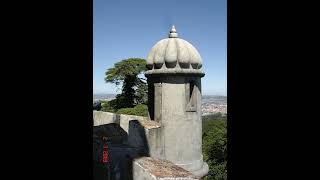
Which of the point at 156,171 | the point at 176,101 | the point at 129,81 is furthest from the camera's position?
the point at 129,81

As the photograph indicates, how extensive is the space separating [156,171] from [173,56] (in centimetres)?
431

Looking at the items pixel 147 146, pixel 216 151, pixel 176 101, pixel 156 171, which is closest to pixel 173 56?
pixel 176 101

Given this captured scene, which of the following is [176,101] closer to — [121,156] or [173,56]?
[173,56]

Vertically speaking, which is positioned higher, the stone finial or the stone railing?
the stone finial

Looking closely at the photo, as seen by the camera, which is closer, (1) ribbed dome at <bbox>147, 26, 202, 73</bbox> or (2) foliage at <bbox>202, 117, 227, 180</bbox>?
(1) ribbed dome at <bbox>147, 26, 202, 73</bbox>

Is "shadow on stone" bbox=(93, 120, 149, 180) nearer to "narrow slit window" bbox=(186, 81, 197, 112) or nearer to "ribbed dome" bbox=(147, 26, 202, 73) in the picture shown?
"narrow slit window" bbox=(186, 81, 197, 112)

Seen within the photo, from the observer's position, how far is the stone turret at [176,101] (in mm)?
9477

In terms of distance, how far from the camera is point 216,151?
993 inches

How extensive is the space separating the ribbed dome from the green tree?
20.7 m

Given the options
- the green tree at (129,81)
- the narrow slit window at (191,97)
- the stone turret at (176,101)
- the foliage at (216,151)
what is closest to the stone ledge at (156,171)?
the stone turret at (176,101)

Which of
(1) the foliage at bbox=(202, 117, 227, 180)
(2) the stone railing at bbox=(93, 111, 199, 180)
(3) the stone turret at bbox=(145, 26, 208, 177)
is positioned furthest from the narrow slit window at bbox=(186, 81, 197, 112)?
(1) the foliage at bbox=(202, 117, 227, 180)

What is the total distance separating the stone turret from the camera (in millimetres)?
9477

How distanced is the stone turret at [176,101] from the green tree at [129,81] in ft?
68.3

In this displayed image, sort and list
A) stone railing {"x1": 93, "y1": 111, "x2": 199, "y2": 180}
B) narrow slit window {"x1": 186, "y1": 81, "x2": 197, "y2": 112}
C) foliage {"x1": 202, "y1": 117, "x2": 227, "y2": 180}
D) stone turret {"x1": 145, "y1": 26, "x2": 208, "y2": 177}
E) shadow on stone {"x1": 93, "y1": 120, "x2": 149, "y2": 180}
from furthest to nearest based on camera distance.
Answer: foliage {"x1": 202, "y1": 117, "x2": 227, "y2": 180} → narrow slit window {"x1": 186, "y1": 81, "x2": 197, "y2": 112} → stone turret {"x1": 145, "y1": 26, "x2": 208, "y2": 177} → shadow on stone {"x1": 93, "y1": 120, "x2": 149, "y2": 180} → stone railing {"x1": 93, "y1": 111, "x2": 199, "y2": 180}
